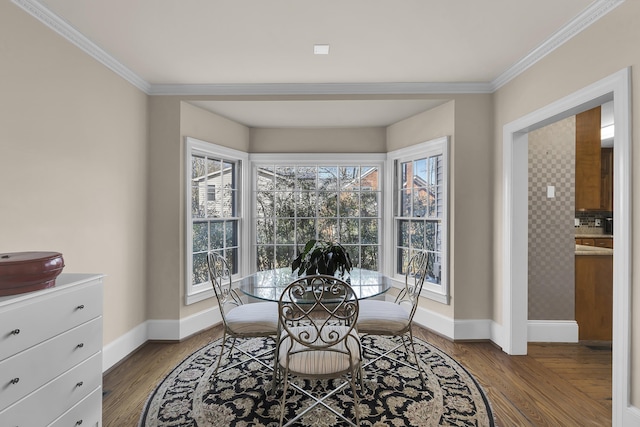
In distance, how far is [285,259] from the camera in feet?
14.8

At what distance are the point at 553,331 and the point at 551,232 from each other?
40.8 inches

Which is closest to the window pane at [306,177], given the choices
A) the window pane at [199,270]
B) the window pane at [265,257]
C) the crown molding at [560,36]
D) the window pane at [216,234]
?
the window pane at [265,257]

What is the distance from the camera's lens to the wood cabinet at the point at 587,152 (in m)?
3.62

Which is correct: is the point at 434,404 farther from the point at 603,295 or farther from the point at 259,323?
the point at 603,295

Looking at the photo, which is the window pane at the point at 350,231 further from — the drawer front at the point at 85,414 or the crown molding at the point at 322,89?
the drawer front at the point at 85,414

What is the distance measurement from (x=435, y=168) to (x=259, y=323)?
2.65 m

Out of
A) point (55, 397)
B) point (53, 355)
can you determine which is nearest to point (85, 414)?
point (55, 397)

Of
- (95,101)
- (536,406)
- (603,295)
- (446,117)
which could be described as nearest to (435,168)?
(446,117)

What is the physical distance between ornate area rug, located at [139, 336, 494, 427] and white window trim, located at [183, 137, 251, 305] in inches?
34.9

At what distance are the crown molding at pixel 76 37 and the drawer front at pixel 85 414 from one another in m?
2.38

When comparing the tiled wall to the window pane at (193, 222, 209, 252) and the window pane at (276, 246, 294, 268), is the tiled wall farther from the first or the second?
the window pane at (193, 222, 209, 252)

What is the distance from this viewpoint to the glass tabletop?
2420 millimetres

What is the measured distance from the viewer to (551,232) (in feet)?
11.2

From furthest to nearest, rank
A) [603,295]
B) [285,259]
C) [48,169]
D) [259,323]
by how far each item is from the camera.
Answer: [285,259] < [603,295] < [259,323] < [48,169]
